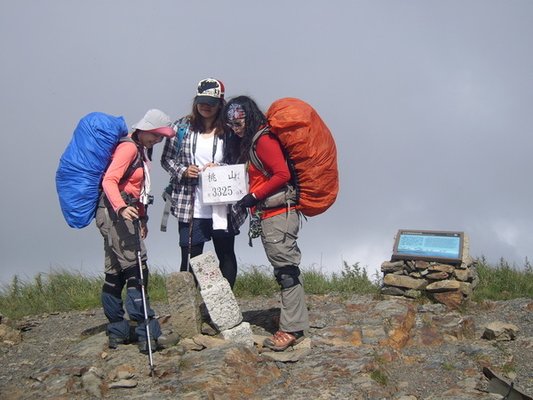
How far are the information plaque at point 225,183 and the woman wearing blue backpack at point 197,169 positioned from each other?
5.9 inches

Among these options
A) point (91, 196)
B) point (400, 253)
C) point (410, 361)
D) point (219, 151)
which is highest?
point (219, 151)

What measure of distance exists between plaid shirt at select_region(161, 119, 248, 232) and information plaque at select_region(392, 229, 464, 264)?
140 inches

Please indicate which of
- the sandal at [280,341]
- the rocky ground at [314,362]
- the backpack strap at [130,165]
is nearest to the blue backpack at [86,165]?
the backpack strap at [130,165]

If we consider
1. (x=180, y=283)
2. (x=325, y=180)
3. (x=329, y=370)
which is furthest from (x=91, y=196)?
(x=329, y=370)

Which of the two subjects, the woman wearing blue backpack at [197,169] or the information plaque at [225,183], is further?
the woman wearing blue backpack at [197,169]

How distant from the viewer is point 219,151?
22.4 feet

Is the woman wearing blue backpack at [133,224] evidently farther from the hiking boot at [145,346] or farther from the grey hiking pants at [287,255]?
the grey hiking pants at [287,255]

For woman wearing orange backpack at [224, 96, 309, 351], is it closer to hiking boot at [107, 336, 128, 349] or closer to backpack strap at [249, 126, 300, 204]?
backpack strap at [249, 126, 300, 204]

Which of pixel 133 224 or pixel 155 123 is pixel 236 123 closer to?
pixel 155 123

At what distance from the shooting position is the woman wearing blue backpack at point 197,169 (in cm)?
674

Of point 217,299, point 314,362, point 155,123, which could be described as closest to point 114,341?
point 217,299

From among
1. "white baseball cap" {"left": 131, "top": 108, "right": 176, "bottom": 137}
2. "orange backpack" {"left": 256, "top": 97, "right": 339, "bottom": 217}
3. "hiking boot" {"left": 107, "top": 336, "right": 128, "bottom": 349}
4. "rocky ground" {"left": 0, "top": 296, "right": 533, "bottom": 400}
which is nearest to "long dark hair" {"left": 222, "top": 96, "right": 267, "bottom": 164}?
"orange backpack" {"left": 256, "top": 97, "right": 339, "bottom": 217}

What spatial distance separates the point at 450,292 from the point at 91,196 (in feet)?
17.3

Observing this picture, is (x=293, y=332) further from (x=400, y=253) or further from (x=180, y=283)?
(x=400, y=253)
